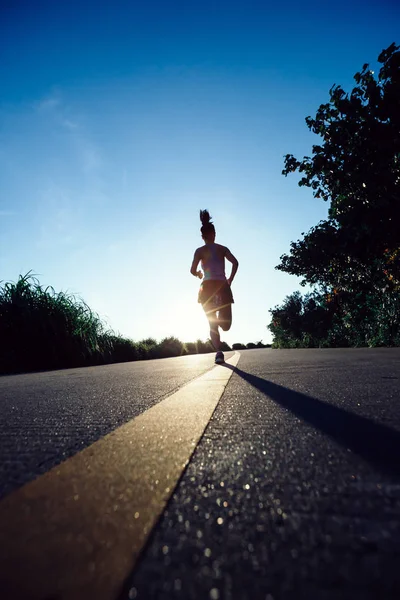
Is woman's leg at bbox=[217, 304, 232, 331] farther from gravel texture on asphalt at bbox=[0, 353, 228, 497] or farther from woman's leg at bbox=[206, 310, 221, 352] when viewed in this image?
gravel texture on asphalt at bbox=[0, 353, 228, 497]

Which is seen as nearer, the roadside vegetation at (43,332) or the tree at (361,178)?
the roadside vegetation at (43,332)

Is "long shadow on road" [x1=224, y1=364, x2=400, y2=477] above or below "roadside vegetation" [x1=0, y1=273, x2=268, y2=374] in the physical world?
below

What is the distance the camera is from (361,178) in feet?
36.1

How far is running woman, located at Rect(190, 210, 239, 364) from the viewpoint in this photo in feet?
20.5

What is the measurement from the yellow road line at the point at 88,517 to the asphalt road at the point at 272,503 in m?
0.04

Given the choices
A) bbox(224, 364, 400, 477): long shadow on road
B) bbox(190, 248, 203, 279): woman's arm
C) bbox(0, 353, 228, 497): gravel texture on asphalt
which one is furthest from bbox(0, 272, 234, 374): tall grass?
bbox(224, 364, 400, 477): long shadow on road

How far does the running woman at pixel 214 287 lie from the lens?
20.5 ft

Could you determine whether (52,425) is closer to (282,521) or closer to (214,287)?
(282,521)

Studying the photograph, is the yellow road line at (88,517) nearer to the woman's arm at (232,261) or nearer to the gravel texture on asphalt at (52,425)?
the gravel texture on asphalt at (52,425)

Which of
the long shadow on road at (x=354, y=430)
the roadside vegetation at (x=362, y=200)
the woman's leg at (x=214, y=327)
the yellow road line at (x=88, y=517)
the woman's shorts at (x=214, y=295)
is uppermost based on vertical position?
the roadside vegetation at (x=362, y=200)

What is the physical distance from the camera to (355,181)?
1136 cm

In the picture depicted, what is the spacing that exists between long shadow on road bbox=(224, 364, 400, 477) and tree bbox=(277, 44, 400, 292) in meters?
10.1

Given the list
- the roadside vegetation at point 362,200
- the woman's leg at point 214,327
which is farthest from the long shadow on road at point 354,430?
the roadside vegetation at point 362,200

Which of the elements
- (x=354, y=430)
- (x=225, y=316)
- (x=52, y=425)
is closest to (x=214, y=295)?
(x=225, y=316)
